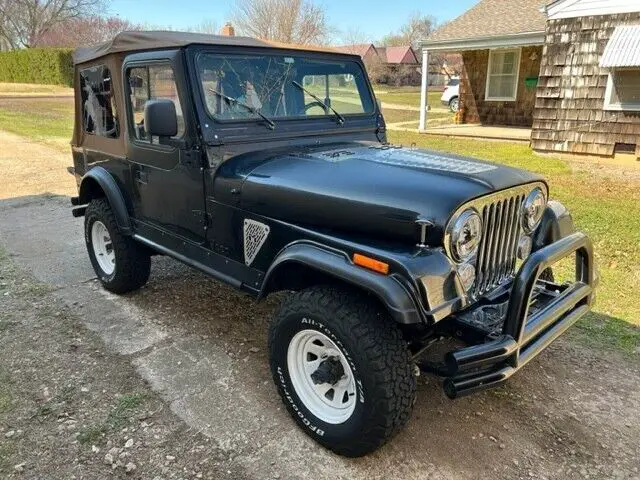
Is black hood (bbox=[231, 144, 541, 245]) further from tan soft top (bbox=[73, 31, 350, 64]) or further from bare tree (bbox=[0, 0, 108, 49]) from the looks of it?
bare tree (bbox=[0, 0, 108, 49])

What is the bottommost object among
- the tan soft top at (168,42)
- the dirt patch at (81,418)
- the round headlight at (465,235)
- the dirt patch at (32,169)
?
the dirt patch at (81,418)

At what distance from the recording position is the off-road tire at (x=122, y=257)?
4035 millimetres

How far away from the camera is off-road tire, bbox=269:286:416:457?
2.24 m

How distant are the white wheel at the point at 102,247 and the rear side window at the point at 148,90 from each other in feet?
3.79

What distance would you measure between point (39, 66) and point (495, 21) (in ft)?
97.1

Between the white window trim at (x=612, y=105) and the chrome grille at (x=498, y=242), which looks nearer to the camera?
the chrome grille at (x=498, y=242)

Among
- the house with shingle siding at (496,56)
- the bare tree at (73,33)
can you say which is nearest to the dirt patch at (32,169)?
the house with shingle siding at (496,56)

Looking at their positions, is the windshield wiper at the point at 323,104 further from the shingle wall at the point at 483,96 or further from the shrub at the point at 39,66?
the shrub at the point at 39,66

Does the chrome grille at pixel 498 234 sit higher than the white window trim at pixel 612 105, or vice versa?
the white window trim at pixel 612 105

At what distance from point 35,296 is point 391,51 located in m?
63.2

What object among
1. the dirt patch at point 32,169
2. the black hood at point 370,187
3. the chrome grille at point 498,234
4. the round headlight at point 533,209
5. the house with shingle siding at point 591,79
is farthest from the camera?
the house with shingle siding at point 591,79

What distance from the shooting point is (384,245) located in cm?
229

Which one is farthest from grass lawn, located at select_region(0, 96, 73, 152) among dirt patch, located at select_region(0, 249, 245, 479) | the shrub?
dirt patch, located at select_region(0, 249, 245, 479)

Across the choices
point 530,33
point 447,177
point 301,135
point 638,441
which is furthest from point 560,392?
point 530,33
